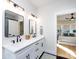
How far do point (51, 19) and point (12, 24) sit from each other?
211cm

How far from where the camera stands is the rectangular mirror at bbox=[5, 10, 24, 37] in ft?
5.83

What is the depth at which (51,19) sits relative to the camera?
363cm

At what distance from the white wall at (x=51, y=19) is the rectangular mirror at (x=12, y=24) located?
165 centimetres

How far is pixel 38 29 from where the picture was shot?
4000mm

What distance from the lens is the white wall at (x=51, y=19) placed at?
343 cm

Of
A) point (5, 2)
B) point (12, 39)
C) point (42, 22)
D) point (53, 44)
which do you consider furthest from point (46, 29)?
point (5, 2)

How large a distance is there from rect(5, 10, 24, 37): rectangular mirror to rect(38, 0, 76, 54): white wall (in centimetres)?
165

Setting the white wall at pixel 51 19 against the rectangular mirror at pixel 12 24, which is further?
the white wall at pixel 51 19

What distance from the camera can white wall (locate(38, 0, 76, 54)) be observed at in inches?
135

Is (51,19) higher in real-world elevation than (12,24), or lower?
higher

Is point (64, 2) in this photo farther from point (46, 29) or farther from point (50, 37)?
point (50, 37)

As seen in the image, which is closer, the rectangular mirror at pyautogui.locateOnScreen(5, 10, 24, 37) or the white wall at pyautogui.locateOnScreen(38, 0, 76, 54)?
the rectangular mirror at pyautogui.locateOnScreen(5, 10, 24, 37)

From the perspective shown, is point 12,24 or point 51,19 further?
point 51,19

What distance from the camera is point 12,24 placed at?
2.00 metres
